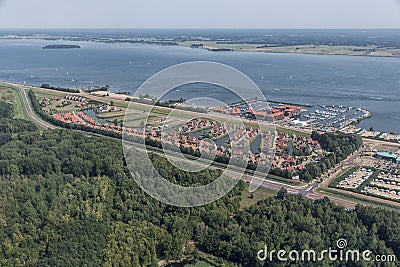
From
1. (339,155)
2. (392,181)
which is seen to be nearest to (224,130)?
(339,155)

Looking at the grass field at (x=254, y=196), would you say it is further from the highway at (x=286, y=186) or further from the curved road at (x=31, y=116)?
the curved road at (x=31, y=116)

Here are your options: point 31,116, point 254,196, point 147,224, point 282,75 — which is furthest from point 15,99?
point 282,75

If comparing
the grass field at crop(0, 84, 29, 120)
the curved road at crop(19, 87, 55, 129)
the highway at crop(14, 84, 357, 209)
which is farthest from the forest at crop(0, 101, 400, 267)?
the grass field at crop(0, 84, 29, 120)

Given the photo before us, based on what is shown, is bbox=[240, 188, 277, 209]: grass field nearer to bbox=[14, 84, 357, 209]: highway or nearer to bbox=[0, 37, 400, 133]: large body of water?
bbox=[14, 84, 357, 209]: highway

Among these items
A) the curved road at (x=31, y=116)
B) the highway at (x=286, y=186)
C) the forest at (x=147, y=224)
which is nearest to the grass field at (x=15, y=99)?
the curved road at (x=31, y=116)

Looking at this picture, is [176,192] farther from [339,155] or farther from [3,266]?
[339,155]

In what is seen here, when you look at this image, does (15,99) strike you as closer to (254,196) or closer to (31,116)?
(31,116)

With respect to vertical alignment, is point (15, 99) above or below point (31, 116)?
above
